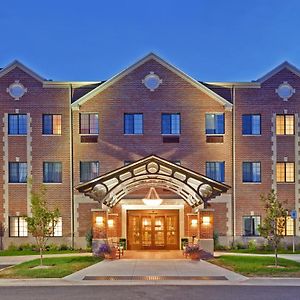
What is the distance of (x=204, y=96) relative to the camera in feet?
102

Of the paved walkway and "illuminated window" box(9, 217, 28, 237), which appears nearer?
the paved walkway

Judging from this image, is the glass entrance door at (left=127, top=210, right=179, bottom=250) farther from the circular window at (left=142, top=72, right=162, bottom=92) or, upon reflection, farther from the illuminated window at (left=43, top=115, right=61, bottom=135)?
the circular window at (left=142, top=72, right=162, bottom=92)

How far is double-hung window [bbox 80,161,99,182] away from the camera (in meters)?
31.2

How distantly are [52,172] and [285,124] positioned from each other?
51.6 ft

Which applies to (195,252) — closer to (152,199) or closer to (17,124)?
(152,199)

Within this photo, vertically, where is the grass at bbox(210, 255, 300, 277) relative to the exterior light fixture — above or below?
below

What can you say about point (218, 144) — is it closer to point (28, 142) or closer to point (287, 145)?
point (287, 145)

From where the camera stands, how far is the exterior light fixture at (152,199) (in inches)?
1112

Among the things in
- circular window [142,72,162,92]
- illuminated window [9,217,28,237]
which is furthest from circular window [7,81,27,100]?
circular window [142,72,162,92]

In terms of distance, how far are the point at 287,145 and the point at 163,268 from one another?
15.2 metres

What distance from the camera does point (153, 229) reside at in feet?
104

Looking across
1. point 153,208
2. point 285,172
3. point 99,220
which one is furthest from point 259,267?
point 285,172

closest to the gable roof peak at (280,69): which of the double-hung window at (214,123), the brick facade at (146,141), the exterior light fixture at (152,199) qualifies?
the brick facade at (146,141)

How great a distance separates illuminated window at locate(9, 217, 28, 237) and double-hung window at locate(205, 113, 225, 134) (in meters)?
13.5
